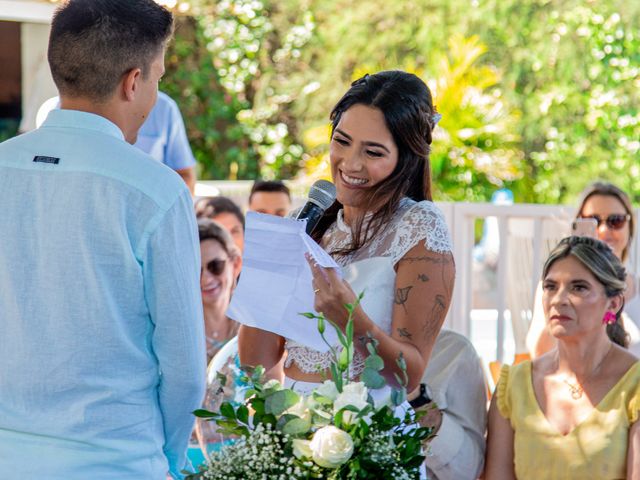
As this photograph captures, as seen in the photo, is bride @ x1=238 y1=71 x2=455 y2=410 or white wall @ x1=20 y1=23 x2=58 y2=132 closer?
bride @ x1=238 y1=71 x2=455 y2=410

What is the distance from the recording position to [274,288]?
243 centimetres

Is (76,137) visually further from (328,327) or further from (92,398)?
(328,327)

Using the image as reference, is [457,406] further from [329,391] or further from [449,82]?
[449,82]

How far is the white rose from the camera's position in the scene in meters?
1.89

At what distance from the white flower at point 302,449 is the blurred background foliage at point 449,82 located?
40.5 ft

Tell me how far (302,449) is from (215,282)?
3.02 m

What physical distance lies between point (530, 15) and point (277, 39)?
4.13m

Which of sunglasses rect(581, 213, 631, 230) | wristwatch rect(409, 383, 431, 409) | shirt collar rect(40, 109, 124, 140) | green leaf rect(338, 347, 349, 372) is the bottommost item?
wristwatch rect(409, 383, 431, 409)

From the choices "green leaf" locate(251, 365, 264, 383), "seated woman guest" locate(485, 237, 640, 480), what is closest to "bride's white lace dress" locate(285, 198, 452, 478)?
"green leaf" locate(251, 365, 264, 383)

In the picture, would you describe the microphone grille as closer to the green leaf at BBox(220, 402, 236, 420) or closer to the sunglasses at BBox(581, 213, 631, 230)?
the green leaf at BBox(220, 402, 236, 420)

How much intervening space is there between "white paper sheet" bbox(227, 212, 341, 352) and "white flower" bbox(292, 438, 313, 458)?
47cm

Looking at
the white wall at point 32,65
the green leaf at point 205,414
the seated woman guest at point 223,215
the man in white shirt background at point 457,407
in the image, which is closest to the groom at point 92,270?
the green leaf at point 205,414

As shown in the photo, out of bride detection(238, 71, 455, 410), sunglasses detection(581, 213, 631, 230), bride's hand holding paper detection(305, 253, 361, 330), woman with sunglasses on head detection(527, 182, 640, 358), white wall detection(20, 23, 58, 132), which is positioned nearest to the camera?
bride's hand holding paper detection(305, 253, 361, 330)

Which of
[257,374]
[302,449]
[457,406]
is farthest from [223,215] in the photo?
[302,449]
